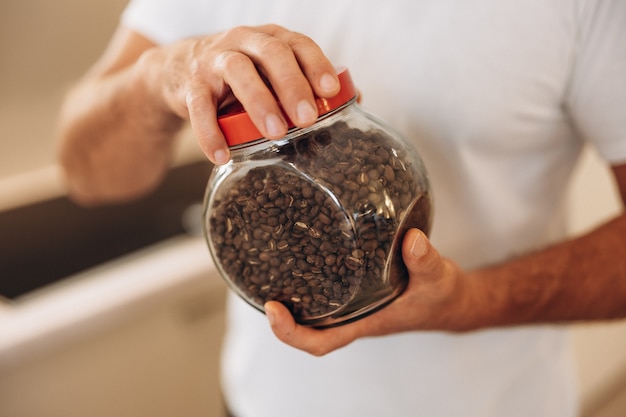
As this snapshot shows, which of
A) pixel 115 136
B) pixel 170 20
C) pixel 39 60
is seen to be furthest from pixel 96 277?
pixel 39 60

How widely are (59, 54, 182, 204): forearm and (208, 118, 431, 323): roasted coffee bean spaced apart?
0.78ft

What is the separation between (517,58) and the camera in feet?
2.12

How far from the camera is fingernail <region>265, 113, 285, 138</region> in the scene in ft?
1.41

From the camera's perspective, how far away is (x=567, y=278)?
687mm

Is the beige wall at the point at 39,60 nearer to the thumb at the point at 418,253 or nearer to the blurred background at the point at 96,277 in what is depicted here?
the blurred background at the point at 96,277

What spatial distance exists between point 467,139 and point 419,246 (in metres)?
0.23

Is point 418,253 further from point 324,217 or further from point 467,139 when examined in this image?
point 467,139

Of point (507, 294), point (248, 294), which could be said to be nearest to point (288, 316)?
point (248, 294)

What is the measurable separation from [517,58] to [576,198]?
3.30 feet

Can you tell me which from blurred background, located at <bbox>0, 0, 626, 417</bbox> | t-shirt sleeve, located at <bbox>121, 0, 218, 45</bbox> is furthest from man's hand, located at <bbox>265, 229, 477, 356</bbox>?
blurred background, located at <bbox>0, 0, 626, 417</bbox>

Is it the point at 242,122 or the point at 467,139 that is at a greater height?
the point at 242,122

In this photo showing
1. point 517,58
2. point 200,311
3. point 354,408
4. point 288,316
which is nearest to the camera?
point 288,316

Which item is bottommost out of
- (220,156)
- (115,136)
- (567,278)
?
(567,278)

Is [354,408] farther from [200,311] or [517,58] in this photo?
[200,311]
